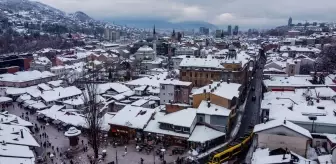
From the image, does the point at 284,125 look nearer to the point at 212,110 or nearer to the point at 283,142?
the point at 283,142

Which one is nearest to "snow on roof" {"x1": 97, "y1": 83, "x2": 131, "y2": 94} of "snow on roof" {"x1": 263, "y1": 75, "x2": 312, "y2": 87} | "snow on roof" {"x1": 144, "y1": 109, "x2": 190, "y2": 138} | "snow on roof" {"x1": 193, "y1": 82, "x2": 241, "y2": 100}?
"snow on roof" {"x1": 144, "y1": 109, "x2": 190, "y2": 138}

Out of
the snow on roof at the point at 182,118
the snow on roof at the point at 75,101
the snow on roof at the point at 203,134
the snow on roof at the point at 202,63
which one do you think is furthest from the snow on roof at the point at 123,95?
the snow on roof at the point at 203,134

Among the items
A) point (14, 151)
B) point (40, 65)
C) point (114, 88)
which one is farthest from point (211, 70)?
point (40, 65)

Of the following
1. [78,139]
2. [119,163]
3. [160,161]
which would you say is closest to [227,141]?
[160,161]

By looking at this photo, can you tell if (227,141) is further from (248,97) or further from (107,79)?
(107,79)

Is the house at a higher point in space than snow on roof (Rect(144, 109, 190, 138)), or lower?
higher

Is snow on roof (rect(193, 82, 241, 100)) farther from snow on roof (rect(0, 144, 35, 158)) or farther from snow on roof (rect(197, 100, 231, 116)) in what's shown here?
snow on roof (rect(0, 144, 35, 158))

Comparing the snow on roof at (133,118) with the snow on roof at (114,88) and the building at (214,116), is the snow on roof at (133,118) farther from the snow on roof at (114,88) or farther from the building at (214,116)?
the snow on roof at (114,88)
